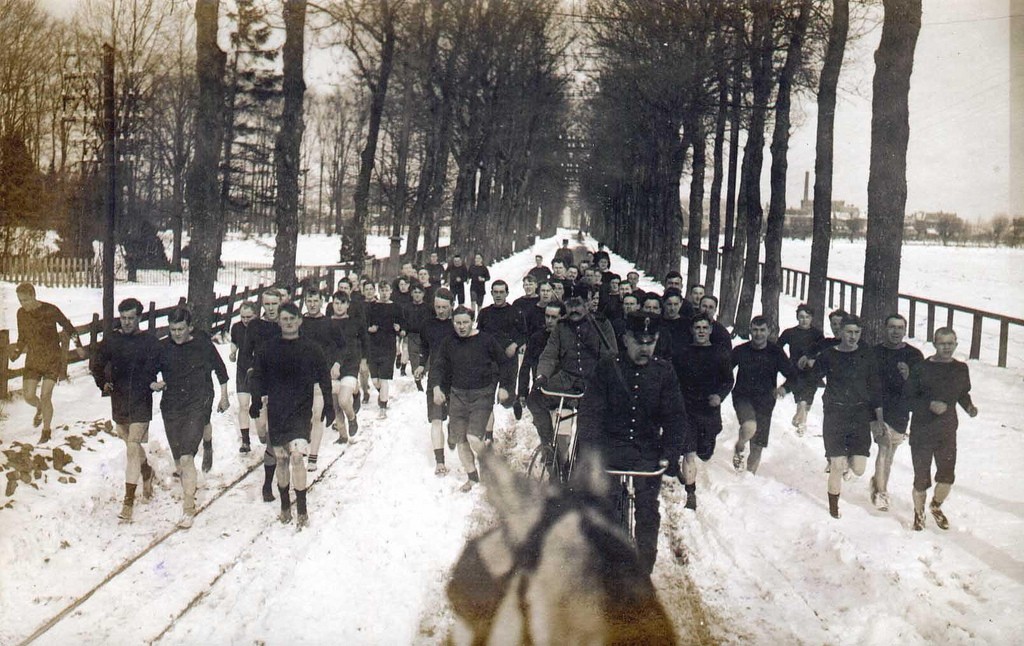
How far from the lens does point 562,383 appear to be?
8820mm

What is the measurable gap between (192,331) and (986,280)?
1268 inches

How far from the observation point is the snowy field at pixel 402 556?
5520mm

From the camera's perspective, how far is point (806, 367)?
30.5 ft

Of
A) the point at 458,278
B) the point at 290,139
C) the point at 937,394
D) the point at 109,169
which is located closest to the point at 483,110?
the point at 458,278

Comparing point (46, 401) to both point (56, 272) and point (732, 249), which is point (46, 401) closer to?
point (732, 249)

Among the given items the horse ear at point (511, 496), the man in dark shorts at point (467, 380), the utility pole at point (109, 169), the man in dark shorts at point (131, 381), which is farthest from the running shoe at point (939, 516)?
the utility pole at point (109, 169)

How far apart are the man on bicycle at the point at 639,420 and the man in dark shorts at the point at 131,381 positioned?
4.21m

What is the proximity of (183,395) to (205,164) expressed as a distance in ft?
21.8

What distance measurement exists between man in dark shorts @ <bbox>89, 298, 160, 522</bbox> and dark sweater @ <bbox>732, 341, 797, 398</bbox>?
6101 millimetres

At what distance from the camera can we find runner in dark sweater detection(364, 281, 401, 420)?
11.9 meters

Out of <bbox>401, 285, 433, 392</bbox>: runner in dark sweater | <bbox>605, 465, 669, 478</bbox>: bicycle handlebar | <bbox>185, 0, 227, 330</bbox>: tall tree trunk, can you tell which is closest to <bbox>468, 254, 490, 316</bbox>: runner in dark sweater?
<bbox>401, 285, 433, 392</bbox>: runner in dark sweater

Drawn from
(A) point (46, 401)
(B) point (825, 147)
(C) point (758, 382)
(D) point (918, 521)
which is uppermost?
(B) point (825, 147)

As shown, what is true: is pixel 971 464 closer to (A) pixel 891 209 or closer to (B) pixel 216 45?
(A) pixel 891 209

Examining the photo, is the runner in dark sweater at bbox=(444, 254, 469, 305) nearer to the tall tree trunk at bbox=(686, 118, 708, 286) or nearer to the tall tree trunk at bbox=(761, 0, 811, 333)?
the tall tree trunk at bbox=(686, 118, 708, 286)
